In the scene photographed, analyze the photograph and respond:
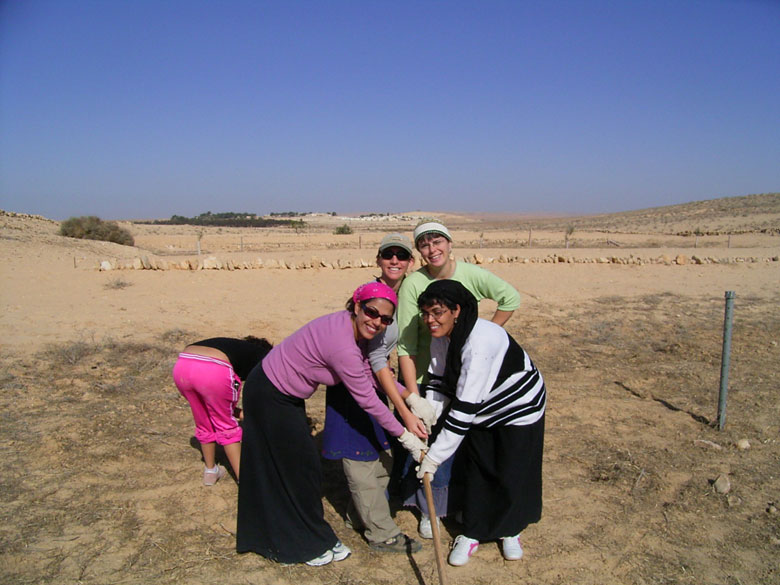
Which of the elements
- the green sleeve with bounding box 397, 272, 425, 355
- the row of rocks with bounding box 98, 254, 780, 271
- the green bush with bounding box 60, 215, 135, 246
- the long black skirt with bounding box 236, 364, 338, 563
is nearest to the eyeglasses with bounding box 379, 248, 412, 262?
the green sleeve with bounding box 397, 272, 425, 355

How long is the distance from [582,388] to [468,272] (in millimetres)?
3070

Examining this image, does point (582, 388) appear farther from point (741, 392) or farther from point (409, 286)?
point (409, 286)

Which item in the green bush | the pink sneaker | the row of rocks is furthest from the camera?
the green bush

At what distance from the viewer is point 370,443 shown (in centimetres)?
298

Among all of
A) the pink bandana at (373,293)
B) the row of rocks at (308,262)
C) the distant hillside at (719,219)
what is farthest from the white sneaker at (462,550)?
the distant hillside at (719,219)

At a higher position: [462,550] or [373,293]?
[373,293]

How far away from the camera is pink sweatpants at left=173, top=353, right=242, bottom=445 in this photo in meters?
3.27

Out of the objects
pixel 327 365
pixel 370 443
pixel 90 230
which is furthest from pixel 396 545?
pixel 90 230

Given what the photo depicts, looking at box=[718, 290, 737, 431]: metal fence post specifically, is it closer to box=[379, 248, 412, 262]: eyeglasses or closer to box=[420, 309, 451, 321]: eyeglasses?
box=[379, 248, 412, 262]: eyeglasses

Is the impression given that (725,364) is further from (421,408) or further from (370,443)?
(370,443)

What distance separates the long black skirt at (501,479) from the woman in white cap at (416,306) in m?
0.16

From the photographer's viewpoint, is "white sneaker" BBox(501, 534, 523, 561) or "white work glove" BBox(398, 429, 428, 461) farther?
"white sneaker" BBox(501, 534, 523, 561)

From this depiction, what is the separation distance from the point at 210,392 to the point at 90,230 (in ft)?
67.9

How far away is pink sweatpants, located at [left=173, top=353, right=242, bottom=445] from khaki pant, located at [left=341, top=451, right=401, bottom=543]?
910mm
